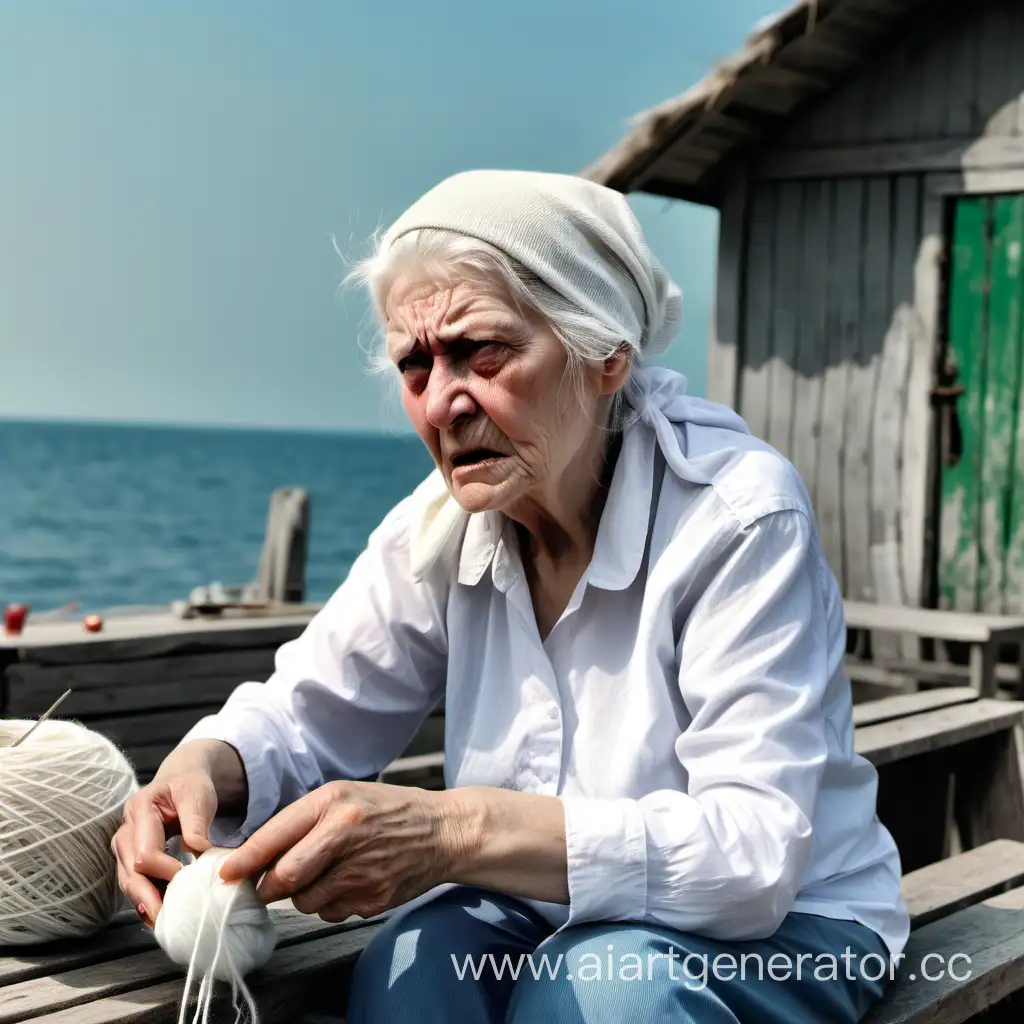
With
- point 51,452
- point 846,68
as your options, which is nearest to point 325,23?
point 51,452

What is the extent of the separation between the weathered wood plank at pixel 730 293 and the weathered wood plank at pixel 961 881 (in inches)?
146

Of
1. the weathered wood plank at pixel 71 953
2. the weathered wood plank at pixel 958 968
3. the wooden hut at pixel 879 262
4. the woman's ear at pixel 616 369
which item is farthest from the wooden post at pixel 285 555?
the woman's ear at pixel 616 369

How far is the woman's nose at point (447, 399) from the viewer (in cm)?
201

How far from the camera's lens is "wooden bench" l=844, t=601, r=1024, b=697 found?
214 inches

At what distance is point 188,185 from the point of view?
86.6m

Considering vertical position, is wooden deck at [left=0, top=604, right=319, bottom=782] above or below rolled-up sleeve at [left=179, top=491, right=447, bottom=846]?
below

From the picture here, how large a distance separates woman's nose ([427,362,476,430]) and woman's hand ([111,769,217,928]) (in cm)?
62

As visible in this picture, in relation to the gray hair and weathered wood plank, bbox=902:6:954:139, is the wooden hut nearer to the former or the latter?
weathered wood plank, bbox=902:6:954:139

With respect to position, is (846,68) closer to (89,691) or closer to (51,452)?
(89,691)

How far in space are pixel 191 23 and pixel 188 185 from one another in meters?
17.0

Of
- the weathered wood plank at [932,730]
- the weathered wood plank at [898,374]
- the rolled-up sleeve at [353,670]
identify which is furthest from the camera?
the weathered wood plank at [898,374]

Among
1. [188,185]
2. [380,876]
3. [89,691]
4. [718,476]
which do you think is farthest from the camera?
[188,185]

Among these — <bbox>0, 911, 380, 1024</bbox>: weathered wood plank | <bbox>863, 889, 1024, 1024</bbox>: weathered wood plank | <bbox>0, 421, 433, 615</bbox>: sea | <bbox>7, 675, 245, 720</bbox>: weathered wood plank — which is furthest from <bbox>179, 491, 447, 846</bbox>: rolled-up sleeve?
<bbox>0, 421, 433, 615</bbox>: sea

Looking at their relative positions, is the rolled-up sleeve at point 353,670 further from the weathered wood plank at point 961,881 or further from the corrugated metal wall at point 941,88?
the corrugated metal wall at point 941,88
